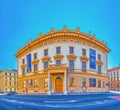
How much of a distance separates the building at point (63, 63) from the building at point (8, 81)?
32 cm

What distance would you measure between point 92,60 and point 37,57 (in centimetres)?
127

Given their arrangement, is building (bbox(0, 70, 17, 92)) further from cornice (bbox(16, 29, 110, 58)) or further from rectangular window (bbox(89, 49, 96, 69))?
rectangular window (bbox(89, 49, 96, 69))

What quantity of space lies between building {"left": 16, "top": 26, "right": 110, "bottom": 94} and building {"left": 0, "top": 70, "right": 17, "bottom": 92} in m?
0.32

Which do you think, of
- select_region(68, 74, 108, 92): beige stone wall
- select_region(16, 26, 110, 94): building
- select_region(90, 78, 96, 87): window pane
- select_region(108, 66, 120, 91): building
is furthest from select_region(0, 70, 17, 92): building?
select_region(108, 66, 120, 91): building

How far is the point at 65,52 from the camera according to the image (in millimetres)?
2941

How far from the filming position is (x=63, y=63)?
2.99m

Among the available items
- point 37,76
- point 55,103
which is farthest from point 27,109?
point 37,76

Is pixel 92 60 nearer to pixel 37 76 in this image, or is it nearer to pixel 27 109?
pixel 37 76

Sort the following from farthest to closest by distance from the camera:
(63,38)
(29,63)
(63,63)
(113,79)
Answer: (113,79) < (29,63) < (63,63) < (63,38)

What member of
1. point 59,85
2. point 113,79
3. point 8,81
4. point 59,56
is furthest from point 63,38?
point 113,79

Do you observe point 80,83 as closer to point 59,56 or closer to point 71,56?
point 71,56

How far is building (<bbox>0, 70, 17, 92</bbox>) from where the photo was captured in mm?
2561

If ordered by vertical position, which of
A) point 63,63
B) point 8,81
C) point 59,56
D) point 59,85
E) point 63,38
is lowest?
point 59,85

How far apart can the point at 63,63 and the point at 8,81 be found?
1.18m
